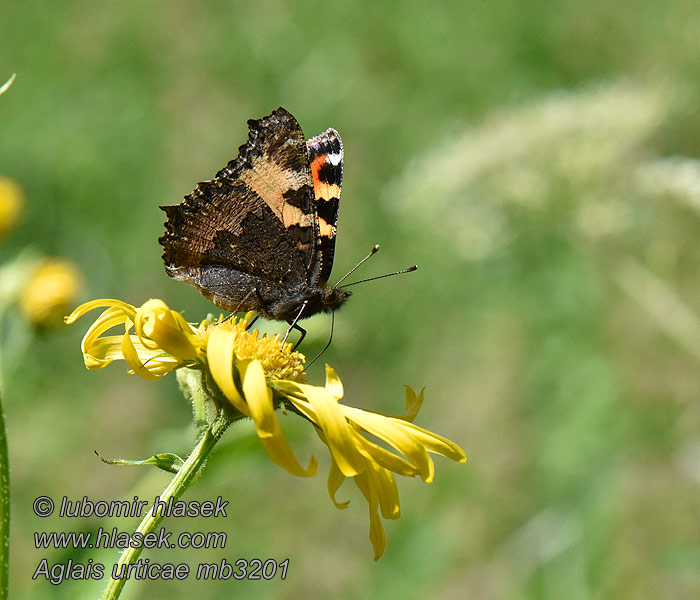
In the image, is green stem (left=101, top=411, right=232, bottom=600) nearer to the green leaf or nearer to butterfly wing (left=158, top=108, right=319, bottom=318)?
the green leaf

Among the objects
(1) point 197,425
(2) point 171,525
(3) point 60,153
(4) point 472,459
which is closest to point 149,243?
(3) point 60,153

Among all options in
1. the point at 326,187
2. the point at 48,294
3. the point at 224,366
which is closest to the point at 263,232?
the point at 326,187

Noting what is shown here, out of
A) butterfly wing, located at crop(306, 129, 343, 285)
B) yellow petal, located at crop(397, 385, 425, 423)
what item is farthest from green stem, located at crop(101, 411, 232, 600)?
butterfly wing, located at crop(306, 129, 343, 285)

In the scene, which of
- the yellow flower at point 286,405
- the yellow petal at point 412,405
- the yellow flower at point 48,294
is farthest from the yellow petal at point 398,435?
the yellow flower at point 48,294

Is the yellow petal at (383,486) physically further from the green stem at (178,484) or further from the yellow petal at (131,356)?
the yellow petal at (131,356)

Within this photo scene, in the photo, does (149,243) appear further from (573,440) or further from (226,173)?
(226,173)

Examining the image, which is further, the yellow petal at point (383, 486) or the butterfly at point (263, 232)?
the butterfly at point (263, 232)
